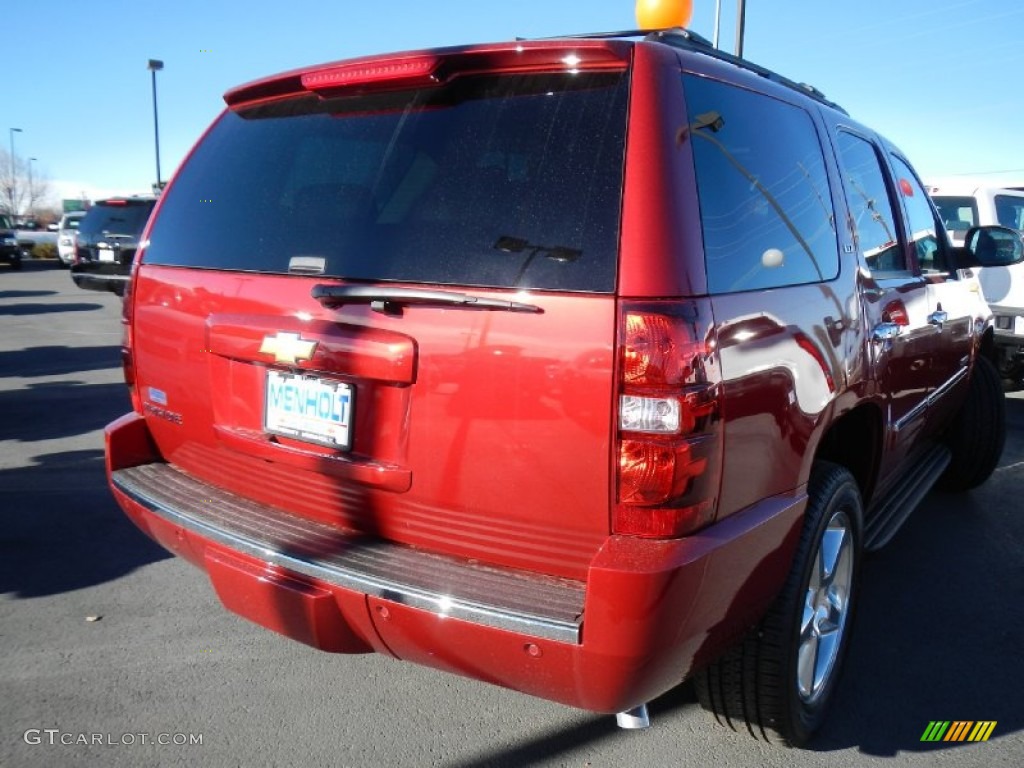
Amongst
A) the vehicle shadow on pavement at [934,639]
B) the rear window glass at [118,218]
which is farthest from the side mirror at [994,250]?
the rear window glass at [118,218]

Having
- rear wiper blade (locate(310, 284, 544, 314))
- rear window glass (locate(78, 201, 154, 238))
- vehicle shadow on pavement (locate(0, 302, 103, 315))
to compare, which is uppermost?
rear window glass (locate(78, 201, 154, 238))

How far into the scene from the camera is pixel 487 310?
1998mm

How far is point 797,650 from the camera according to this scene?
2.42 metres

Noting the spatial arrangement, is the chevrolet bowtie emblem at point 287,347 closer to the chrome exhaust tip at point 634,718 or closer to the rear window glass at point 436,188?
the rear window glass at point 436,188

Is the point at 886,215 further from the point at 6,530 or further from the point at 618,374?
the point at 6,530

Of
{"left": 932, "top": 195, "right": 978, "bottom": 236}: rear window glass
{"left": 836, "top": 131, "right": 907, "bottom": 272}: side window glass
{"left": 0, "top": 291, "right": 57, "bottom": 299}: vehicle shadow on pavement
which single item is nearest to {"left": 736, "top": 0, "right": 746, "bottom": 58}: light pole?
{"left": 932, "top": 195, "right": 978, "bottom": 236}: rear window glass

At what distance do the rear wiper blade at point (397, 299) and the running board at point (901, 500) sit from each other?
1908mm

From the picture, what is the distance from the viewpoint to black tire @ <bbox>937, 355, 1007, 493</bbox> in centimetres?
495

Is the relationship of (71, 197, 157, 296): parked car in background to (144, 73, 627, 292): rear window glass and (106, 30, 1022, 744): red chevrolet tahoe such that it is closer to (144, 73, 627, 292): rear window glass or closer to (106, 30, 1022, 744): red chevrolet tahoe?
(106, 30, 1022, 744): red chevrolet tahoe

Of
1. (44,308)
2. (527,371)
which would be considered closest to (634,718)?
(527,371)

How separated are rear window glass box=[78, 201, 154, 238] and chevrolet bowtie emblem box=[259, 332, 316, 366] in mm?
12879

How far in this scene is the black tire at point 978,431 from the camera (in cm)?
495

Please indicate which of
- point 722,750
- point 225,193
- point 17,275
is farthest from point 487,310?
point 17,275

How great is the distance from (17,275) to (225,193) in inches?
977
